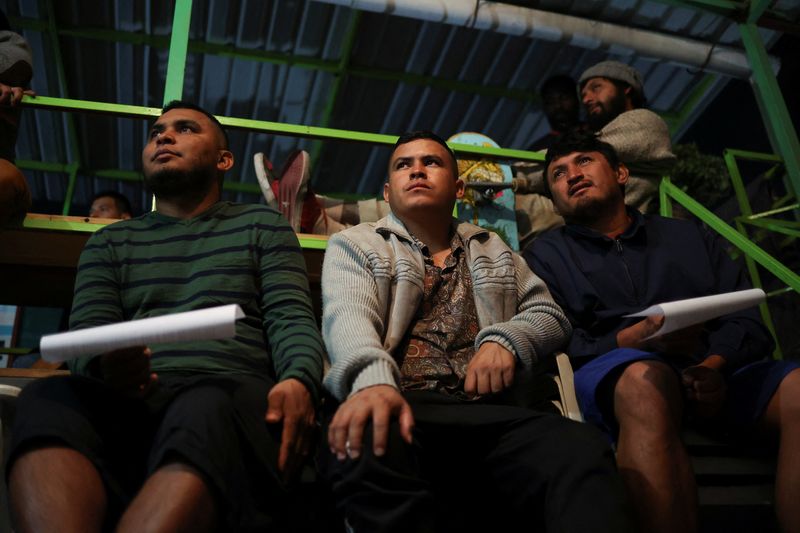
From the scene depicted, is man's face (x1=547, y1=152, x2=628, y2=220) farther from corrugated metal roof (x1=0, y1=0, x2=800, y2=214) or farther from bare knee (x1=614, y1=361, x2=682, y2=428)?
corrugated metal roof (x1=0, y1=0, x2=800, y2=214)

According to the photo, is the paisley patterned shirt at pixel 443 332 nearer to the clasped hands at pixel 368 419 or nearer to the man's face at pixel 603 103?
the clasped hands at pixel 368 419

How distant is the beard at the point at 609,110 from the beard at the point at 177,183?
8.10ft

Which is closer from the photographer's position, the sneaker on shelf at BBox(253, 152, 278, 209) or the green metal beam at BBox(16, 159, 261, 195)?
the sneaker on shelf at BBox(253, 152, 278, 209)

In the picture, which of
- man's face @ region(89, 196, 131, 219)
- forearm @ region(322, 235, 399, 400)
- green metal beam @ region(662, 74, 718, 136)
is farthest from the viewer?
green metal beam @ region(662, 74, 718, 136)

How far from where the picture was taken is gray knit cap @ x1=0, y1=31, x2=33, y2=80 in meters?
3.03

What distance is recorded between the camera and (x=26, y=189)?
2666 millimetres

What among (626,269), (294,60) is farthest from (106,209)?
(626,269)

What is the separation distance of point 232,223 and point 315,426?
2.58 feet

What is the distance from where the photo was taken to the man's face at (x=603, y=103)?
13.2 feet

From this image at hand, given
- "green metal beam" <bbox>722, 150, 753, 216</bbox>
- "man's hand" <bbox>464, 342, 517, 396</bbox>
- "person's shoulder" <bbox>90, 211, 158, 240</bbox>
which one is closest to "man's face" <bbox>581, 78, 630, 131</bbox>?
"green metal beam" <bbox>722, 150, 753, 216</bbox>

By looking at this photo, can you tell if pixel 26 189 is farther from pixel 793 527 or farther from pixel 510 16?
pixel 510 16

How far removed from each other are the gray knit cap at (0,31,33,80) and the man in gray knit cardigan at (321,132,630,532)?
5.85 ft

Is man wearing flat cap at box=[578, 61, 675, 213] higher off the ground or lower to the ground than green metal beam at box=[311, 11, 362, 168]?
lower

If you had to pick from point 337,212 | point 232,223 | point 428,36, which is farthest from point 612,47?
point 232,223
